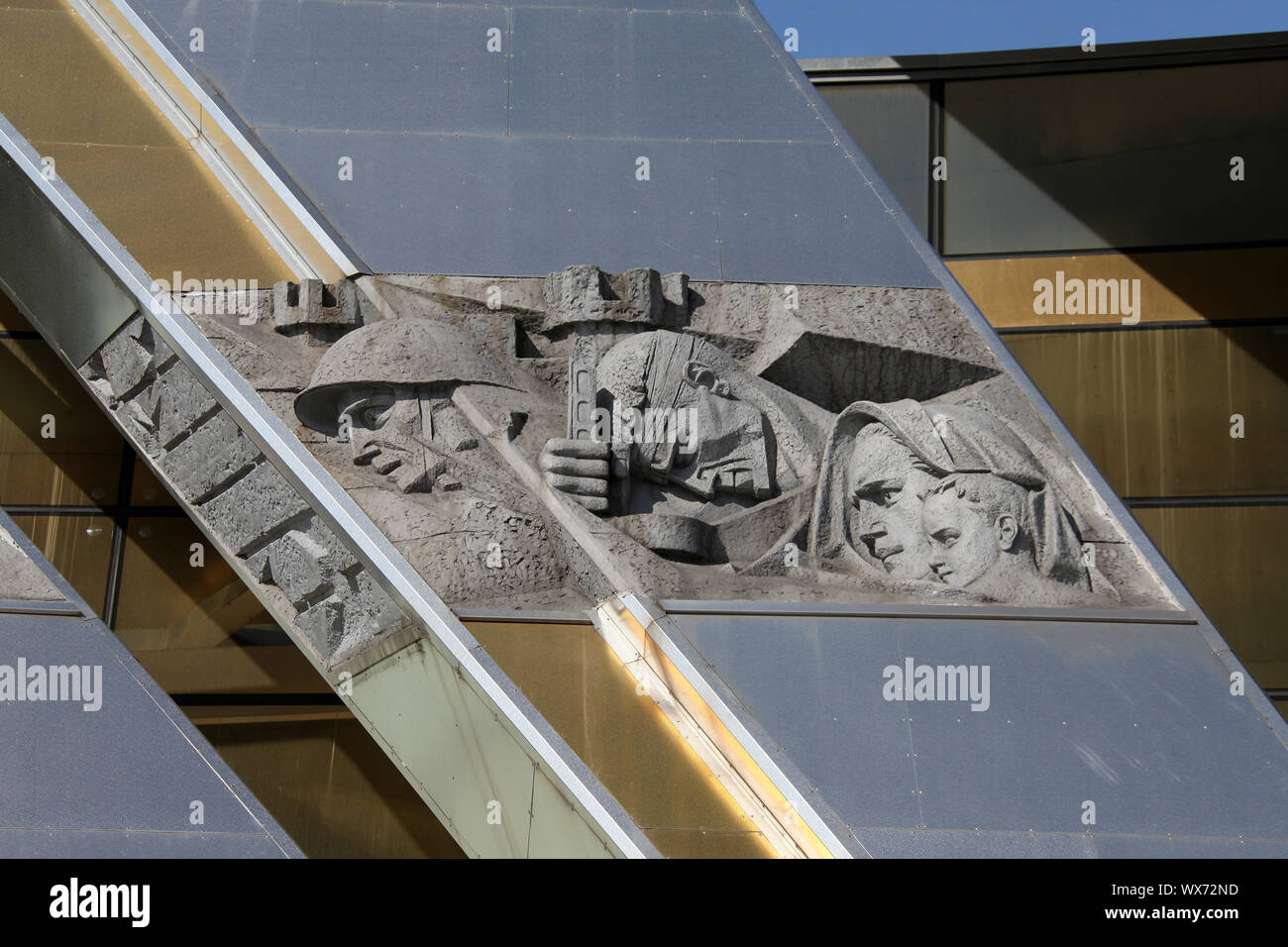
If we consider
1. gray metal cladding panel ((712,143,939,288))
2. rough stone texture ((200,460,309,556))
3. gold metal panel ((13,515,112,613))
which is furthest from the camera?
gold metal panel ((13,515,112,613))

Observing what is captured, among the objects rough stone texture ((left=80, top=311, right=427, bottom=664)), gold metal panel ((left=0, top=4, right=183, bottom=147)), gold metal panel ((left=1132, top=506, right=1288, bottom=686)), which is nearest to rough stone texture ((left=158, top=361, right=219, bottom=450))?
rough stone texture ((left=80, top=311, right=427, bottom=664))

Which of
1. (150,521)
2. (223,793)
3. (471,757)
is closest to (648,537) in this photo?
(471,757)

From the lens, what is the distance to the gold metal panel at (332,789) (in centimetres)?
820

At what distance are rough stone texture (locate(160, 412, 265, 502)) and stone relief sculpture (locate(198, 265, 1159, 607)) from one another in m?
0.34

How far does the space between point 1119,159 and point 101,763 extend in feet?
28.1

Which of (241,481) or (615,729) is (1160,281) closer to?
(615,729)

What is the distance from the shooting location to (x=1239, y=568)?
1062cm

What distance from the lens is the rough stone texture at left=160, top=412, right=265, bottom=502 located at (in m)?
7.33

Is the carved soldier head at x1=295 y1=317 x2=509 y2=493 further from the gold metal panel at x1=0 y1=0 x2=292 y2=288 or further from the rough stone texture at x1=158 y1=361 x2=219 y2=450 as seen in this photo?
the gold metal panel at x1=0 y1=0 x2=292 y2=288

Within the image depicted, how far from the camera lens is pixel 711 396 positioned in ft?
23.4

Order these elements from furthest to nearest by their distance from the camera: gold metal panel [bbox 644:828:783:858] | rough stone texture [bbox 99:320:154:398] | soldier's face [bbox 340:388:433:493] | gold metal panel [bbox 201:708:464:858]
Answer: gold metal panel [bbox 201:708:464:858] < rough stone texture [bbox 99:320:154:398] < soldier's face [bbox 340:388:433:493] < gold metal panel [bbox 644:828:783:858]

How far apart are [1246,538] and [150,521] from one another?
738 cm

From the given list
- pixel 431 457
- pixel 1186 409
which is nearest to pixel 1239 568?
pixel 1186 409

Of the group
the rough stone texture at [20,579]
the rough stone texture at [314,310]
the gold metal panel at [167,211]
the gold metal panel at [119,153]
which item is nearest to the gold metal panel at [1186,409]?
the rough stone texture at [314,310]
